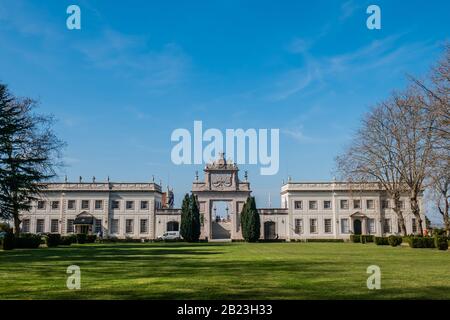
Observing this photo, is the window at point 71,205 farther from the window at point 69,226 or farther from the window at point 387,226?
the window at point 387,226

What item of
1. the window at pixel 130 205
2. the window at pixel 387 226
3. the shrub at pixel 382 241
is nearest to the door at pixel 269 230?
the window at pixel 387 226

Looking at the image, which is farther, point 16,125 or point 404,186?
point 404,186

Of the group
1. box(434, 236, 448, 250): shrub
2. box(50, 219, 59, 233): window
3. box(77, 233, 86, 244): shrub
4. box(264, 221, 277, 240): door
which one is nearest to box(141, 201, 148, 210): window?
box(50, 219, 59, 233): window

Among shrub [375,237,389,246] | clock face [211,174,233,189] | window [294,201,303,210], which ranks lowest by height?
shrub [375,237,389,246]

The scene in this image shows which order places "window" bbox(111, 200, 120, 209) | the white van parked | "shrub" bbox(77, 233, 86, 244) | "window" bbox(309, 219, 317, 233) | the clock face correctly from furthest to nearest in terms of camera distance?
1. "window" bbox(309, 219, 317, 233)
2. "window" bbox(111, 200, 120, 209)
3. the clock face
4. the white van parked
5. "shrub" bbox(77, 233, 86, 244)

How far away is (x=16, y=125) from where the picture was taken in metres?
30.9

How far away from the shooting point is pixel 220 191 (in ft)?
225

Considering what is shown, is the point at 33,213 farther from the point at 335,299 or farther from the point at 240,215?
the point at 335,299

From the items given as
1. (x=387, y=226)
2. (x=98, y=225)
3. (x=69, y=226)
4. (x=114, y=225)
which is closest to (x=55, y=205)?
(x=69, y=226)

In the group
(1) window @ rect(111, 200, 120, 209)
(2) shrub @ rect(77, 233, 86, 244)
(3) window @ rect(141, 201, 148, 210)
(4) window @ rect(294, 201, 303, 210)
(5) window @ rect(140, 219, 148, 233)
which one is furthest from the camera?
(4) window @ rect(294, 201, 303, 210)

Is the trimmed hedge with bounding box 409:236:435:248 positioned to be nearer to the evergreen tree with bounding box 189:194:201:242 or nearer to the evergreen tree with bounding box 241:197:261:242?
the evergreen tree with bounding box 241:197:261:242

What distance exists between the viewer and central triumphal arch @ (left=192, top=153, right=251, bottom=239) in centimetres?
6806

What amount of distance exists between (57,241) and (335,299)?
36318 mm
